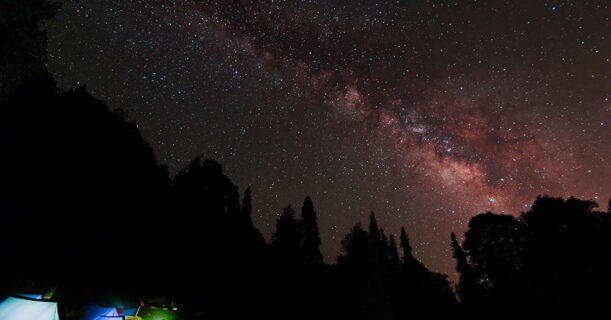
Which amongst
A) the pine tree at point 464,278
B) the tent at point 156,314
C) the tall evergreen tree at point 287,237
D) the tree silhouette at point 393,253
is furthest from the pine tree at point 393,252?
the tent at point 156,314

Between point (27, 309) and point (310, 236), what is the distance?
36.3 m

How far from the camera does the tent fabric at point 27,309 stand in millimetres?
9859

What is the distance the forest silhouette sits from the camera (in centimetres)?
1431

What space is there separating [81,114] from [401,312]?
43017 millimetres

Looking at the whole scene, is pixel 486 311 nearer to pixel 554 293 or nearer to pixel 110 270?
pixel 554 293

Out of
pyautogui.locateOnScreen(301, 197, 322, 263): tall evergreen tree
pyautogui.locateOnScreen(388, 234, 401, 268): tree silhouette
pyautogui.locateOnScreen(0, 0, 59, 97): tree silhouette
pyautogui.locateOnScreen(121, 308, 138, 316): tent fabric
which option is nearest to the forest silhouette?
pyautogui.locateOnScreen(0, 0, 59, 97): tree silhouette

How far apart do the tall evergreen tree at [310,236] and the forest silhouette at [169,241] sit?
7.60 feet

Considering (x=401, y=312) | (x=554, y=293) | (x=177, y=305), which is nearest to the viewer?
(x=177, y=305)

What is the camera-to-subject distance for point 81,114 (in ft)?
74.0

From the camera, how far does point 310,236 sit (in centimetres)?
4416

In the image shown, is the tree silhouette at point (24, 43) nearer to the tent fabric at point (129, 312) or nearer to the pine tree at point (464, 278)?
the tent fabric at point (129, 312)

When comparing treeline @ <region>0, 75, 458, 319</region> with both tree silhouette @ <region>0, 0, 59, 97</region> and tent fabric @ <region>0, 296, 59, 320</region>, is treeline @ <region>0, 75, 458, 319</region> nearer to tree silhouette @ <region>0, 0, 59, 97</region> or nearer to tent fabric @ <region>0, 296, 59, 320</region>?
tent fabric @ <region>0, 296, 59, 320</region>

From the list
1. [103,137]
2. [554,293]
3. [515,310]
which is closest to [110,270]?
[103,137]

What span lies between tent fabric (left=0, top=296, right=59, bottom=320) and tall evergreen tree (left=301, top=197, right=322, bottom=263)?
111ft
